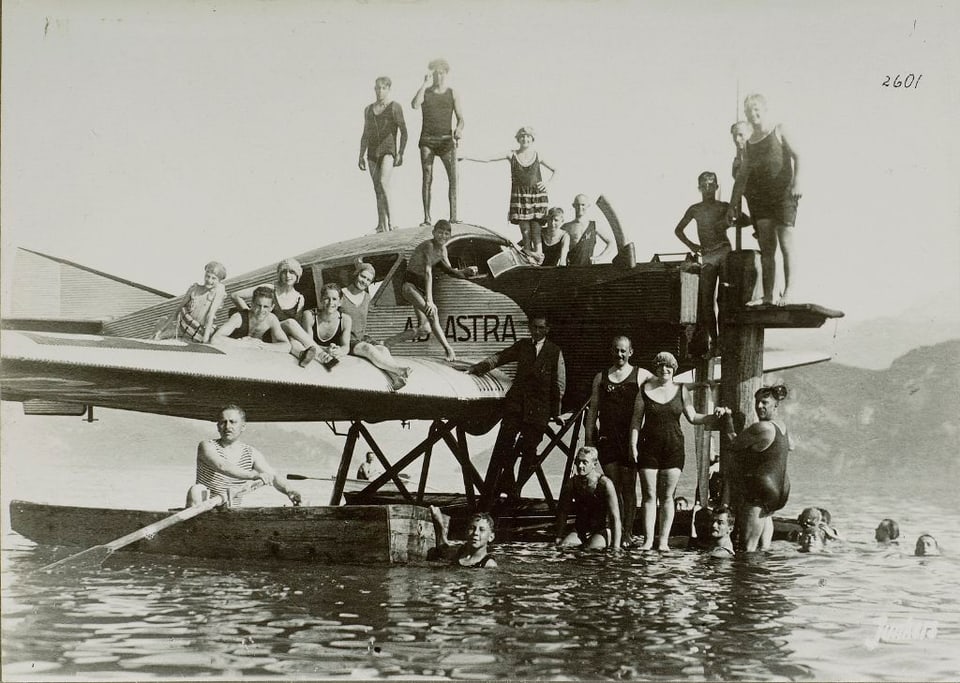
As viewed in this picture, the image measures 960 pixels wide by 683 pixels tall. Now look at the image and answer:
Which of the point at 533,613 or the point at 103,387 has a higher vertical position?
the point at 103,387

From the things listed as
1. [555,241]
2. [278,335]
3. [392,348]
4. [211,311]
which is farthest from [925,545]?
[211,311]

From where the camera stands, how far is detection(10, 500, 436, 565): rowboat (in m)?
8.48

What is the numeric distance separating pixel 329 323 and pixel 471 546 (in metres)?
2.89

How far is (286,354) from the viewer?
9.77 m

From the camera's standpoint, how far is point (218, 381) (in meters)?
9.20

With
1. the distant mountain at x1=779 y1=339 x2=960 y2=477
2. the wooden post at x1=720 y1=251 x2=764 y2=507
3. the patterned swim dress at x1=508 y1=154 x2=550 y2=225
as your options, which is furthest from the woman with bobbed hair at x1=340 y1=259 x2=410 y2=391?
the distant mountain at x1=779 y1=339 x2=960 y2=477

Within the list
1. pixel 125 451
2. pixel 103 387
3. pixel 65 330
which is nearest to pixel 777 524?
pixel 103 387

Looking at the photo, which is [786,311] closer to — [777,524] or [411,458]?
[777,524]

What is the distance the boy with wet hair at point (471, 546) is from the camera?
8.88 m

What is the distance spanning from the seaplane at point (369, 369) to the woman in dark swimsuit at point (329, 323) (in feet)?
0.88

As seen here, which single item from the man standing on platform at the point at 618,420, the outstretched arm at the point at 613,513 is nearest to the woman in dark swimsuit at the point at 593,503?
the outstretched arm at the point at 613,513

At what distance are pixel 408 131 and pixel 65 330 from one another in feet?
19.4

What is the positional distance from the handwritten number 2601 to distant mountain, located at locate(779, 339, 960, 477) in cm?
3198

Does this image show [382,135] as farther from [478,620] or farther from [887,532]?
[887,532]
